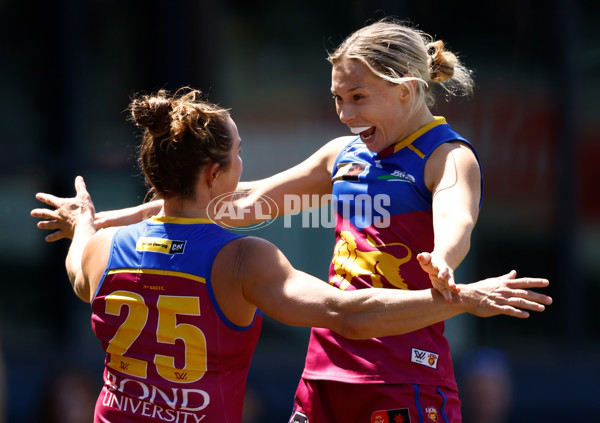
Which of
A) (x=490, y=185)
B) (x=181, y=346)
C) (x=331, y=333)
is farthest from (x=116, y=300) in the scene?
(x=490, y=185)

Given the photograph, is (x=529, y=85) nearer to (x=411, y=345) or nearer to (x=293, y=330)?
(x=293, y=330)

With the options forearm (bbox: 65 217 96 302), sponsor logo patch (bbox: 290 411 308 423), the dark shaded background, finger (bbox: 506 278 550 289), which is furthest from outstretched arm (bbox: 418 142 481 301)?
the dark shaded background

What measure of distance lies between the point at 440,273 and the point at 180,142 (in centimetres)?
80

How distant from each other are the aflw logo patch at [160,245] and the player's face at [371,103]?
29.9 inches

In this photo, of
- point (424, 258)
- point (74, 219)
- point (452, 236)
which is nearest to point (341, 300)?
point (424, 258)

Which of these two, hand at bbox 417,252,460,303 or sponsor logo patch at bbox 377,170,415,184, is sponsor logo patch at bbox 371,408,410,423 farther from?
sponsor logo patch at bbox 377,170,415,184

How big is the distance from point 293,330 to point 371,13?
229 cm

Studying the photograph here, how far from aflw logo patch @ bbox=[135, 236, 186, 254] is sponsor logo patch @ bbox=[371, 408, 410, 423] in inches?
33.5

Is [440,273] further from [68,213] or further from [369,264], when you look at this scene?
[68,213]

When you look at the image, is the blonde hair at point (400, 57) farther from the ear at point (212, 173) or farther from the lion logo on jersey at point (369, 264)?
the ear at point (212, 173)

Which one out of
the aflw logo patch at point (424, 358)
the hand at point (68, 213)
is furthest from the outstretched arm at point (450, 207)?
the hand at point (68, 213)

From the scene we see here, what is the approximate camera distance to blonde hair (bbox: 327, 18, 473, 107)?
2.73 metres

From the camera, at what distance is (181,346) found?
2318 millimetres

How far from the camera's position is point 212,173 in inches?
95.2
